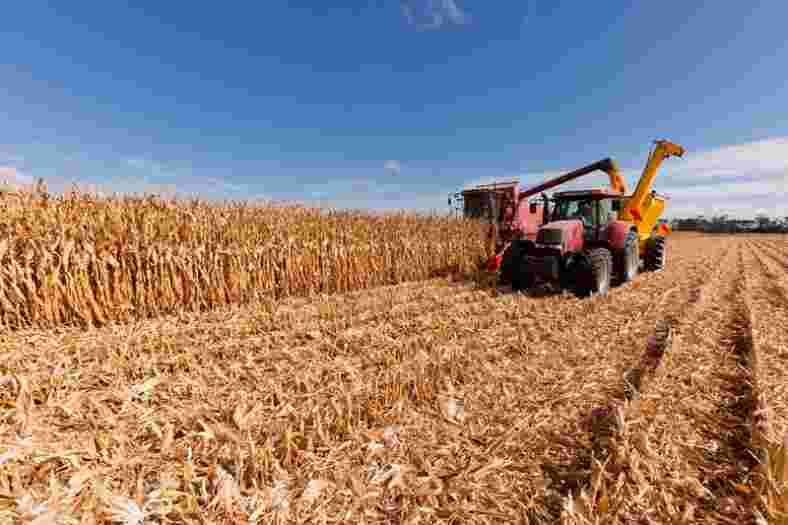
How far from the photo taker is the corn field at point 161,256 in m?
4.30

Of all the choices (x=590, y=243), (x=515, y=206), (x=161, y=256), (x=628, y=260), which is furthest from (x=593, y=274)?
(x=161, y=256)

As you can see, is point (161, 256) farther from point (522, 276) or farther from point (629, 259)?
point (629, 259)

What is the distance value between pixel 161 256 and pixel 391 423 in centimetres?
474

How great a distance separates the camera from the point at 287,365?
3523 millimetres

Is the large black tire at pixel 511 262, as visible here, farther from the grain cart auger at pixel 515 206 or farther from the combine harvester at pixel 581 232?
the grain cart auger at pixel 515 206

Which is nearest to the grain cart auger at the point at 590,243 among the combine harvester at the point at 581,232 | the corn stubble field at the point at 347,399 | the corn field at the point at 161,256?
the combine harvester at the point at 581,232

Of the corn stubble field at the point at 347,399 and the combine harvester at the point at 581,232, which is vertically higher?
the combine harvester at the point at 581,232

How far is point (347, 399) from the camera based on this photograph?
274 cm

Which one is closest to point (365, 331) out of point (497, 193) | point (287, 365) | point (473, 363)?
point (287, 365)

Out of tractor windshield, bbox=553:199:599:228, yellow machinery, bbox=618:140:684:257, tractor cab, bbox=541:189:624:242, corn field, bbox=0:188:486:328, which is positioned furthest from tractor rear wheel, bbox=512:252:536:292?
yellow machinery, bbox=618:140:684:257

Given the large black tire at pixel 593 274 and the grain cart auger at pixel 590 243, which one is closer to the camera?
the large black tire at pixel 593 274

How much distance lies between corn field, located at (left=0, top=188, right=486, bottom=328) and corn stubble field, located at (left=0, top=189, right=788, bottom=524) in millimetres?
36

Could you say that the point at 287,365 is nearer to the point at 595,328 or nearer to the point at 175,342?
the point at 175,342

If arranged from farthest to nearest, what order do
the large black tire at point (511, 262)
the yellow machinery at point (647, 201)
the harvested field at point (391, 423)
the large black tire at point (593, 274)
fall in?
1. the yellow machinery at point (647, 201)
2. the large black tire at point (511, 262)
3. the large black tire at point (593, 274)
4. the harvested field at point (391, 423)
